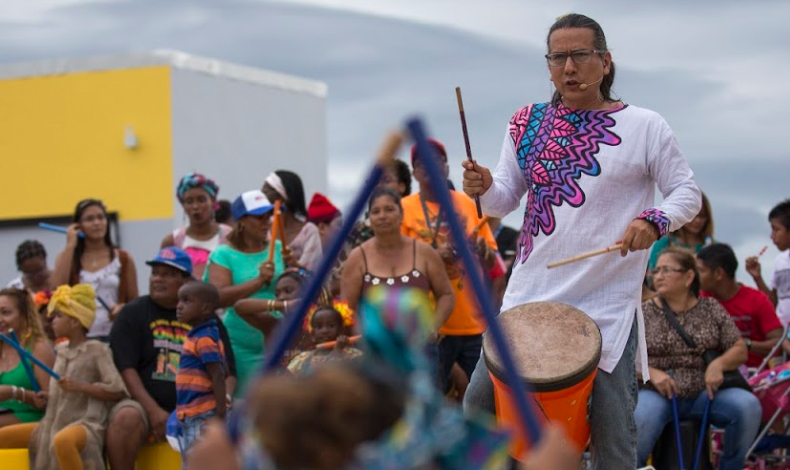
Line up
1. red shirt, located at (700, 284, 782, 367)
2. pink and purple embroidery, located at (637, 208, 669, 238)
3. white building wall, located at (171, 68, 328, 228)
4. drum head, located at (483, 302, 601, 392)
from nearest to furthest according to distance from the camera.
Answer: pink and purple embroidery, located at (637, 208, 669, 238) < drum head, located at (483, 302, 601, 392) < red shirt, located at (700, 284, 782, 367) < white building wall, located at (171, 68, 328, 228)

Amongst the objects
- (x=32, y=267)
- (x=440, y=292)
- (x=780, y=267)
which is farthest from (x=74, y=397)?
(x=780, y=267)

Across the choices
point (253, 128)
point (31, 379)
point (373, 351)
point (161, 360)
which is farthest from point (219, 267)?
point (253, 128)

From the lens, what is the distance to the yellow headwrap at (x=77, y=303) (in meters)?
8.76

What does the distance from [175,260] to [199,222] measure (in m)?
1.09

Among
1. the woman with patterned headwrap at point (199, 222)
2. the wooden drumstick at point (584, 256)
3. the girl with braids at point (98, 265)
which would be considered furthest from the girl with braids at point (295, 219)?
the wooden drumstick at point (584, 256)

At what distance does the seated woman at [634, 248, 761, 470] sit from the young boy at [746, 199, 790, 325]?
5.18 ft

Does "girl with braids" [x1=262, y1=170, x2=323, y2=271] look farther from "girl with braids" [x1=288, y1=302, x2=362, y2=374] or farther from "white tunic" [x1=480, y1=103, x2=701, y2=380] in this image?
"white tunic" [x1=480, y1=103, x2=701, y2=380]

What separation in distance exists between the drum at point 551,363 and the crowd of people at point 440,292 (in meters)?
0.10

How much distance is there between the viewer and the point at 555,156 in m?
5.45

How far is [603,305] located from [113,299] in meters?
5.02

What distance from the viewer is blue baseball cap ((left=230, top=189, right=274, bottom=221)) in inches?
351

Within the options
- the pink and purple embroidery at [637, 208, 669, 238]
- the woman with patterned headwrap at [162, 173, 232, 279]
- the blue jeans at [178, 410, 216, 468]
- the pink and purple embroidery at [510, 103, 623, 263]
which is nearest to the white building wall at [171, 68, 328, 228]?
the woman with patterned headwrap at [162, 173, 232, 279]

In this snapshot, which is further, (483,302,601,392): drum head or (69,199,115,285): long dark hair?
(69,199,115,285): long dark hair

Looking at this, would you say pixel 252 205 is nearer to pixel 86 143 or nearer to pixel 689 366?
pixel 689 366
